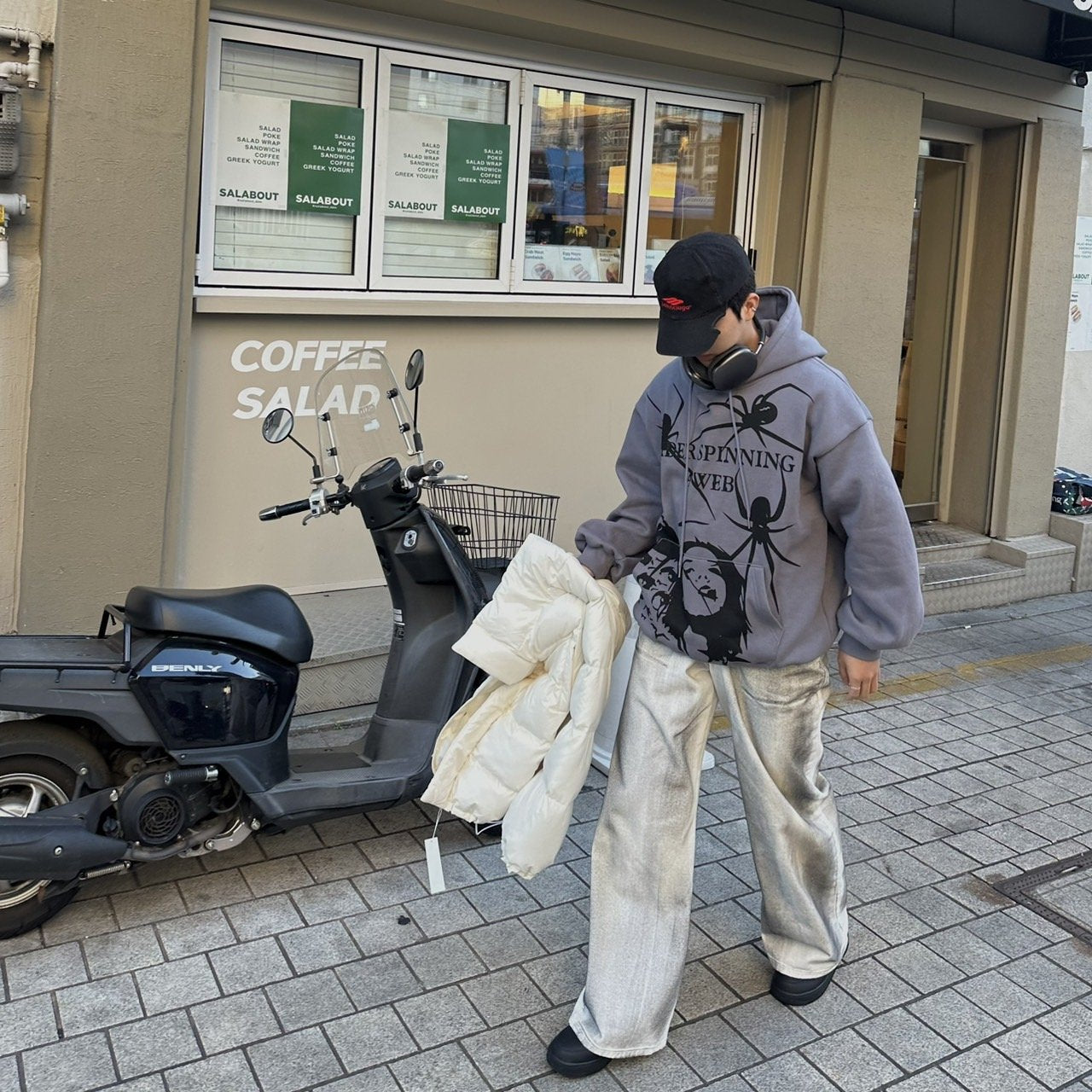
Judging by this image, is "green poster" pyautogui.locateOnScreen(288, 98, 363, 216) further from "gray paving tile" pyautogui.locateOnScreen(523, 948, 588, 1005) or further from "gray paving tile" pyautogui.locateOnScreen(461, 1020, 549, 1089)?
"gray paving tile" pyautogui.locateOnScreen(461, 1020, 549, 1089)

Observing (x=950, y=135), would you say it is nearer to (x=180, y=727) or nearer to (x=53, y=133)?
(x=53, y=133)

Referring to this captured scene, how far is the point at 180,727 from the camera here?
376cm

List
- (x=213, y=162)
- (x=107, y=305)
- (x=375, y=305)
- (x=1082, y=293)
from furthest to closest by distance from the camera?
(x=1082, y=293)
(x=375, y=305)
(x=213, y=162)
(x=107, y=305)

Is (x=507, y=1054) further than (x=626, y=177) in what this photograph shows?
No

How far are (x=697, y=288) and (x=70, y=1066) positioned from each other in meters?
2.39

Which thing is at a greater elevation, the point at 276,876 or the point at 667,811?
the point at 667,811

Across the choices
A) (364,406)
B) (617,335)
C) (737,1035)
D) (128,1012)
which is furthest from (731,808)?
(617,335)

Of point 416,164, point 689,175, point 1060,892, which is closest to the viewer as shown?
point 1060,892

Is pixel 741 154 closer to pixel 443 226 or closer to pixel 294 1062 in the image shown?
pixel 443 226

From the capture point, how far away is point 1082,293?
8.95 meters

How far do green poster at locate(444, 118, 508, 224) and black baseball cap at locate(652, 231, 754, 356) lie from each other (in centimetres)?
327

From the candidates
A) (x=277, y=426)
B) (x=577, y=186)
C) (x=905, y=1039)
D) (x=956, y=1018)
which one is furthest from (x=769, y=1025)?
(x=577, y=186)

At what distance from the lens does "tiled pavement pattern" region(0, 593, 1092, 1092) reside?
10.8 feet

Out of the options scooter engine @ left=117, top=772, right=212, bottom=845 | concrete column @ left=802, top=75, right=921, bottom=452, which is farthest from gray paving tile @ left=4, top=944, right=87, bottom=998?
concrete column @ left=802, top=75, right=921, bottom=452
